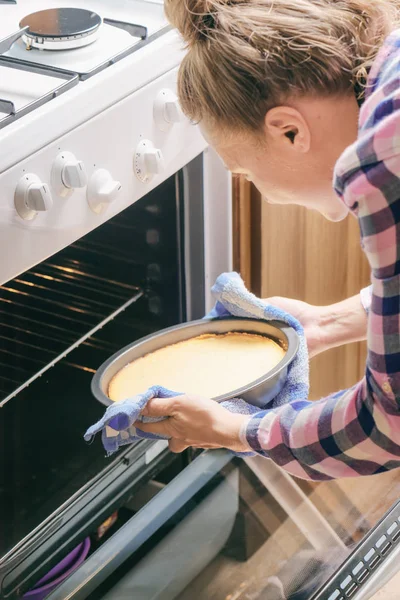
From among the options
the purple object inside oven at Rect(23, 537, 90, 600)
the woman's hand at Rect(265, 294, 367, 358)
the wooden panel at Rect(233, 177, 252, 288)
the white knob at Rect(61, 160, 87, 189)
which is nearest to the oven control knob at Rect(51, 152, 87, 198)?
the white knob at Rect(61, 160, 87, 189)

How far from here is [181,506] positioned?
1.29 m

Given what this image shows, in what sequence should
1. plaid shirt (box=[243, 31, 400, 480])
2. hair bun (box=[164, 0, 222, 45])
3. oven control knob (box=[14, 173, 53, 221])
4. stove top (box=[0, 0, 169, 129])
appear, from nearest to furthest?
plaid shirt (box=[243, 31, 400, 480]), hair bun (box=[164, 0, 222, 45]), oven control knob (box=[14, 173, 53, 221]), stove top (box=[0, 0, 169, 129])

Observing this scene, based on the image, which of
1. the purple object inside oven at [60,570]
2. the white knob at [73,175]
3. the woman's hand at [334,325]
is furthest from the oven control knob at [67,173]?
the purple object inside oven at [60,570]

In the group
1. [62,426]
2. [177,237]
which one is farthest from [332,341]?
[62,426]

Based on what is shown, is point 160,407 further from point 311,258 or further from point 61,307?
point 311,258

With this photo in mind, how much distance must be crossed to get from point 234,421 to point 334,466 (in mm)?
130

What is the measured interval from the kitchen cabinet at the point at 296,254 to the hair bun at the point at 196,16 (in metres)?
0.60

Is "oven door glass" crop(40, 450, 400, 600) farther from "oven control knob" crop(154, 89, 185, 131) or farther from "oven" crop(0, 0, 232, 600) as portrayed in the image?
"oven control knob" crop(154, 89, 185, 131)

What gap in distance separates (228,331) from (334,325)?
15 cm

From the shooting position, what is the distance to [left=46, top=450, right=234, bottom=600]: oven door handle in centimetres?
116

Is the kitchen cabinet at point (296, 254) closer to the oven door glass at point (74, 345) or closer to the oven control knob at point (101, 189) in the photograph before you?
the oven door glass at point (74, 345)

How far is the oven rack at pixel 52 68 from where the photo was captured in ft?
3.23

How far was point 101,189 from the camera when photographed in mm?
1056

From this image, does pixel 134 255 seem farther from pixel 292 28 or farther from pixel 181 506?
pixel 292 28
